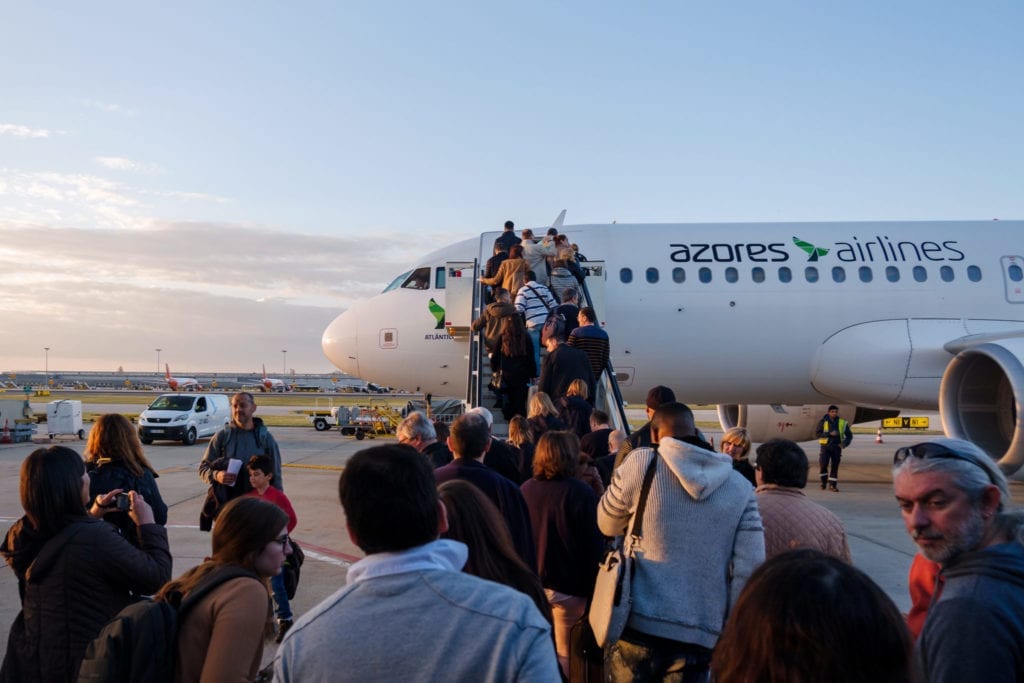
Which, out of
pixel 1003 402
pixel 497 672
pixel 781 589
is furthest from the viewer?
pixel 1003 402

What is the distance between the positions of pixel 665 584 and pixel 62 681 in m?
2.29

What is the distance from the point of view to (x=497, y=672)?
1758 mm

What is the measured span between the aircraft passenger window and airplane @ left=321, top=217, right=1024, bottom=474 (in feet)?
0.08

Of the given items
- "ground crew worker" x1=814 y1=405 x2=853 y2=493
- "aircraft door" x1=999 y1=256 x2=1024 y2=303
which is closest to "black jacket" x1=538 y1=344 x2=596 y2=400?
"ground crew worker" x1=814 y1=405 x2=853 y2=493

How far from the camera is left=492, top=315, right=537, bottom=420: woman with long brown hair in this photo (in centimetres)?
803

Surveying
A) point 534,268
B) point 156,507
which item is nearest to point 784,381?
point 534,268

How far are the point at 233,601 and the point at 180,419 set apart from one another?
2209cm

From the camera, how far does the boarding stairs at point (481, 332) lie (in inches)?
349

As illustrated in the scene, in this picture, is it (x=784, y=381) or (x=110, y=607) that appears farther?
(x=784, y=381)

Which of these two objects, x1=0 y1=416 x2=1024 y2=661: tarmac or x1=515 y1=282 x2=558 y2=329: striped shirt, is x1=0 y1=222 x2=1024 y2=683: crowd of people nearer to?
x1=0 y1=416 x2=1024 y2=661: tarmac

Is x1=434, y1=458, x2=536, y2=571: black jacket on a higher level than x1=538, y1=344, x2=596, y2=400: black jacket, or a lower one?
lower

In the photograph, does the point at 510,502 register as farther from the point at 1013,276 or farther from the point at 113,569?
the point at 1013,276

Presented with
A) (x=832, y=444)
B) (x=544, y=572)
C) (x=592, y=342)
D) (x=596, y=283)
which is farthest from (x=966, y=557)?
(x=832, y=444)

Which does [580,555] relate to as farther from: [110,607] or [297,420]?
[297,420]
